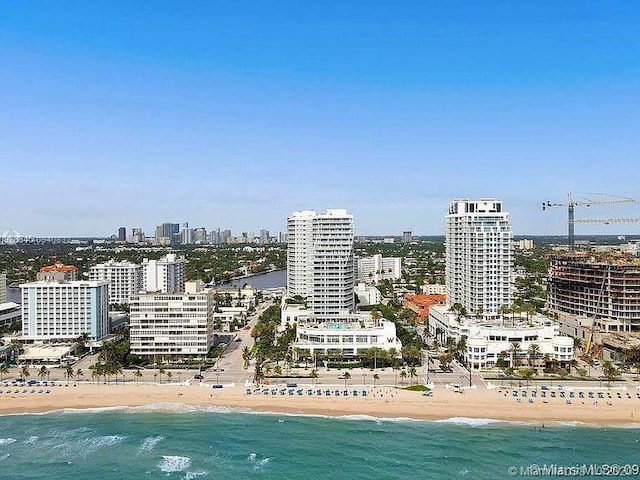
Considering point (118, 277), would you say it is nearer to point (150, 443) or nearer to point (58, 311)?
point (58, 311)

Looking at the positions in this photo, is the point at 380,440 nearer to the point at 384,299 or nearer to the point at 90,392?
the point at 90,392

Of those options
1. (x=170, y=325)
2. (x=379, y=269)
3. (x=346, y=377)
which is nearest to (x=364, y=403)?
(x=346, y=377)

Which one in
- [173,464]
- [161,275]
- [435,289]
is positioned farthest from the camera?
[435,289]

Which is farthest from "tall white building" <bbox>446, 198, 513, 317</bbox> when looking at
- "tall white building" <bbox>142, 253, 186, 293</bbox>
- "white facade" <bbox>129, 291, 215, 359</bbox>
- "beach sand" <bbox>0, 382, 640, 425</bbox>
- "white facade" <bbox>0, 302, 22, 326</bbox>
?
"white facade" <bbox>0, 302, 22, 326</bbox>

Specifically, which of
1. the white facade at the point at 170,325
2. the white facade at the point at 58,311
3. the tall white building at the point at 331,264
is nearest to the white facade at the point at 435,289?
the tall white building at the point at 331,264

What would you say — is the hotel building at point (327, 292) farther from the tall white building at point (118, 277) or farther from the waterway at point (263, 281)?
the waterway at point (263, 281)

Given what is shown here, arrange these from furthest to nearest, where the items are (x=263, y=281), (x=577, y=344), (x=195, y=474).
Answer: (x=263, y=281), (x=577, y=344), (x=195, y=474)

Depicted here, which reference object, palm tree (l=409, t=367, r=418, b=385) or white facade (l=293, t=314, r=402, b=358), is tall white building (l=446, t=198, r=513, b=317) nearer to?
white facade (l=293, t=314, r=402, b=358)
